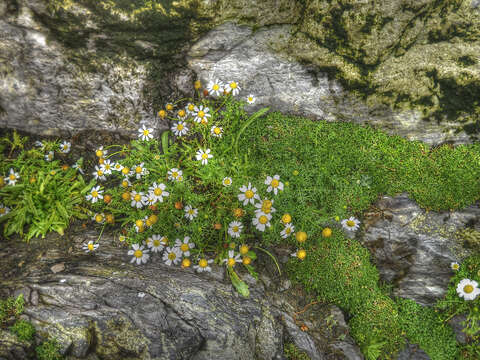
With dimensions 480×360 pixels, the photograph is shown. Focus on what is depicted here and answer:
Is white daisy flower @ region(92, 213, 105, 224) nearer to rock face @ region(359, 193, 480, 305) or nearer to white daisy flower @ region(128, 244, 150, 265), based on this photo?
white daisy flower @ region(128, 244, 150, 265)

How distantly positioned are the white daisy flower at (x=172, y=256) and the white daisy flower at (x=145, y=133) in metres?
1.57

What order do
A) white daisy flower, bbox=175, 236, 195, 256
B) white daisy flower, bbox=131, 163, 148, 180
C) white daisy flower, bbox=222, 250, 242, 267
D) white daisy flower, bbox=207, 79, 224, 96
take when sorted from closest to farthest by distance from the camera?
white daisy flower, bbox=222, 250, 242, 267 < white daisy flower, bbox=175, 236, 195, 256 < white daisy flower, bbox=131, 163, 148, 180 < white daisy flower, bbox=207, 79, 224, 96

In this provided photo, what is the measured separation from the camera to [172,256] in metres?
3.29

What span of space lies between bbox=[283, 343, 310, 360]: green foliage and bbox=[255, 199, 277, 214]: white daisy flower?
1460 mm

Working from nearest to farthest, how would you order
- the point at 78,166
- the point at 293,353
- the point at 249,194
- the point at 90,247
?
1. the point at 293,353
2. the point at 90,247
3. the point at 249,194
4. the point at 78,166

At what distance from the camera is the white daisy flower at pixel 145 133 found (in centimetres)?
385

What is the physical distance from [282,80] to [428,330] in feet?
11.7

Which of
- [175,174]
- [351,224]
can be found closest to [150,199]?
[175,174]

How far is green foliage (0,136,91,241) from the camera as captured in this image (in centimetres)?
354

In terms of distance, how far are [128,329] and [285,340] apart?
162 centimetres

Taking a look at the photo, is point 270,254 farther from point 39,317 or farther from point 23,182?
point 23,182

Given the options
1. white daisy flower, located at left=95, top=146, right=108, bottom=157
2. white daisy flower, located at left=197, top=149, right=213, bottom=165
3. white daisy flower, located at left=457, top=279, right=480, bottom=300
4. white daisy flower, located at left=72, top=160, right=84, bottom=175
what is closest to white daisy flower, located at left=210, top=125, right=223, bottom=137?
white daisy flower, located at left=197, top=149, right=213, bottom=165

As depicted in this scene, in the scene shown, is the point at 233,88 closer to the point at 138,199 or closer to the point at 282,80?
the point at 282,80

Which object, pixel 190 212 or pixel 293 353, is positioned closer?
pixel 293 353
